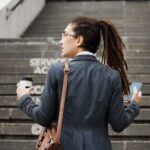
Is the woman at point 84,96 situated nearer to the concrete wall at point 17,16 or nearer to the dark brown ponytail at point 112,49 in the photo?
the dark brown ponytail at point 112,49

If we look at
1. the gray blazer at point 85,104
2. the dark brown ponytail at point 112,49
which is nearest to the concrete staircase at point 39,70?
the dark brown ponytail at point 112,49

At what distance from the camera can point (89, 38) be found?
3.29 meters

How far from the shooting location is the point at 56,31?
12.1 metres

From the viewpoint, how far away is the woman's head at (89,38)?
329cm

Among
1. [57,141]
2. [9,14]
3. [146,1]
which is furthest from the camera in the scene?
[146,1]

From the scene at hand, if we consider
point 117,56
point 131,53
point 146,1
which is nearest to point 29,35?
point 131,53

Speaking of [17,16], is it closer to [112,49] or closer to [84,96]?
[112,49]

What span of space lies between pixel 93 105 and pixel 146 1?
13.7 metres

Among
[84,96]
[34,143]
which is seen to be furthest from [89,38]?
[34,143]

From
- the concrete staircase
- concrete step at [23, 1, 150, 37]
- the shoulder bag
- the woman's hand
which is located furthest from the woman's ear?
concrete step at [23, 1, 150, 37]

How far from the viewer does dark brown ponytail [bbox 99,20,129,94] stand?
11.0 ft

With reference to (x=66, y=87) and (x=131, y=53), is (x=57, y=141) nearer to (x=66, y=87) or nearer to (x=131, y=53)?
(x=66, y=87)

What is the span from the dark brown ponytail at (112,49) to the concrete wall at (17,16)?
6.77 m

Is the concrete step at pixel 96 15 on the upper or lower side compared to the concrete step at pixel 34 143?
upper
